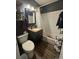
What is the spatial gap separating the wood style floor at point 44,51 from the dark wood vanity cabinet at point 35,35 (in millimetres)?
80

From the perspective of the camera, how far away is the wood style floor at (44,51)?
1.24m

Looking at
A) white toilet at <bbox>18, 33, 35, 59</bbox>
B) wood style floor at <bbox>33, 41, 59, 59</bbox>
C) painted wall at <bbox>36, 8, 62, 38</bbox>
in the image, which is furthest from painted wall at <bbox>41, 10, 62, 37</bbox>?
white toilet at <bbox>18, 33, 35, 59</bbox>

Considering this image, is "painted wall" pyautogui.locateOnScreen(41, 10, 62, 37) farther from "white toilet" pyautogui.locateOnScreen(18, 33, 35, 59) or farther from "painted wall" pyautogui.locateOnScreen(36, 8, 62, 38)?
"white toilet" pyautogui.locateOnScreen(18, 33, 35, 59)

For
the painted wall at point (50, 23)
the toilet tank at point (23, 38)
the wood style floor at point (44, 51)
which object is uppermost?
the painted wall at point (50, 23)

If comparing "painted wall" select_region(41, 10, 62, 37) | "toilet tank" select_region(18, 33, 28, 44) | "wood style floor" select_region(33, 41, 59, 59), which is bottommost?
"wood style floor" select_region(33, 41, 59, 59)

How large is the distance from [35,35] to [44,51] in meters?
0.31

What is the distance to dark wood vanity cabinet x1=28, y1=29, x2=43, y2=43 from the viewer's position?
4.18ft

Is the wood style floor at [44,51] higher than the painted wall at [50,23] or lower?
lower

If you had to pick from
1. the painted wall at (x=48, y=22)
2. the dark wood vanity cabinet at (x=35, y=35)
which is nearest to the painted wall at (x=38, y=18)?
the painted wall at (x=48, y=22)

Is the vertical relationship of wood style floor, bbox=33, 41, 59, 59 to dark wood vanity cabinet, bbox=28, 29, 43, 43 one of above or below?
below

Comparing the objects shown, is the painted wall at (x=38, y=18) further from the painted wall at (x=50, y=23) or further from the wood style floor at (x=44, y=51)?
the wood style floor at (x=44, y=51)

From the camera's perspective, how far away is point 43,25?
1302 millimetres

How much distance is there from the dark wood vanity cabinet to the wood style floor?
8cm
